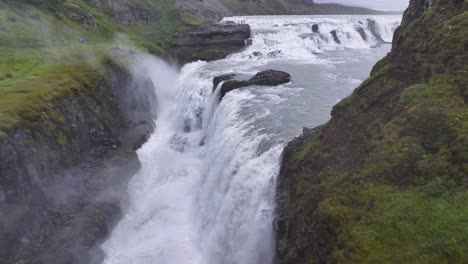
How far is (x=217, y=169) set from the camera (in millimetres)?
24594

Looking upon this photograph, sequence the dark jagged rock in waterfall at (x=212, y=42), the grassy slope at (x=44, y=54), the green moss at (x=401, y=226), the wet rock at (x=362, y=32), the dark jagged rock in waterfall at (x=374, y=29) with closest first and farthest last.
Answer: the green moss at (x=401, y=226) < the grassy slope at (x=44, y=54) < the dark jagged rock in waterfall at (x=212, y=42) < the wet rock at (x=362, y=32) < the dark jagged rock in waterfall at (x=374, y=29)

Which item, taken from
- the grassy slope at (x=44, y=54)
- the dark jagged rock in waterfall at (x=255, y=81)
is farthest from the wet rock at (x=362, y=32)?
the dark jagged rock in waterfall at (x=255, y=81)

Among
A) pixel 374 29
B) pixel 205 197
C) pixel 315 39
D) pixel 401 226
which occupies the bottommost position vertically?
pixel 205 197

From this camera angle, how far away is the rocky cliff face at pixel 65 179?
20.0 m

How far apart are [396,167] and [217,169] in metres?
15.1

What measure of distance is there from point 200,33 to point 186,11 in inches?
1746

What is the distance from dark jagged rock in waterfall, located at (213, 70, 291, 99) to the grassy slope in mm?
13435

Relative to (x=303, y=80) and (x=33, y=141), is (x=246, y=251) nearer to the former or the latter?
(x=33, y=141)

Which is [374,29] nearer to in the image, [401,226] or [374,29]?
[374,29]

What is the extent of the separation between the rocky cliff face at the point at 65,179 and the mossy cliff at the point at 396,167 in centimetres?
1392

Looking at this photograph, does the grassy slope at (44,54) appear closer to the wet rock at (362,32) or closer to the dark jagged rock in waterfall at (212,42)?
the dark jagged rock in waterfall at (212,42)

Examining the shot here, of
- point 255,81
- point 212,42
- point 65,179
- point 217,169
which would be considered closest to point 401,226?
point 217,169

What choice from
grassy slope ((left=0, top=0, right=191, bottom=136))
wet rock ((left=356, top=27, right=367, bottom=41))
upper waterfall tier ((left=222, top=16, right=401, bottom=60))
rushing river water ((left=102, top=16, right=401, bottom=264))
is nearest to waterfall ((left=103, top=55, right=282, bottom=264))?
rushing river water ((left=102, top=16, right=401, bottom=264))

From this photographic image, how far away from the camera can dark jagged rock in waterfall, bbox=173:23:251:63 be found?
67.5 meters
